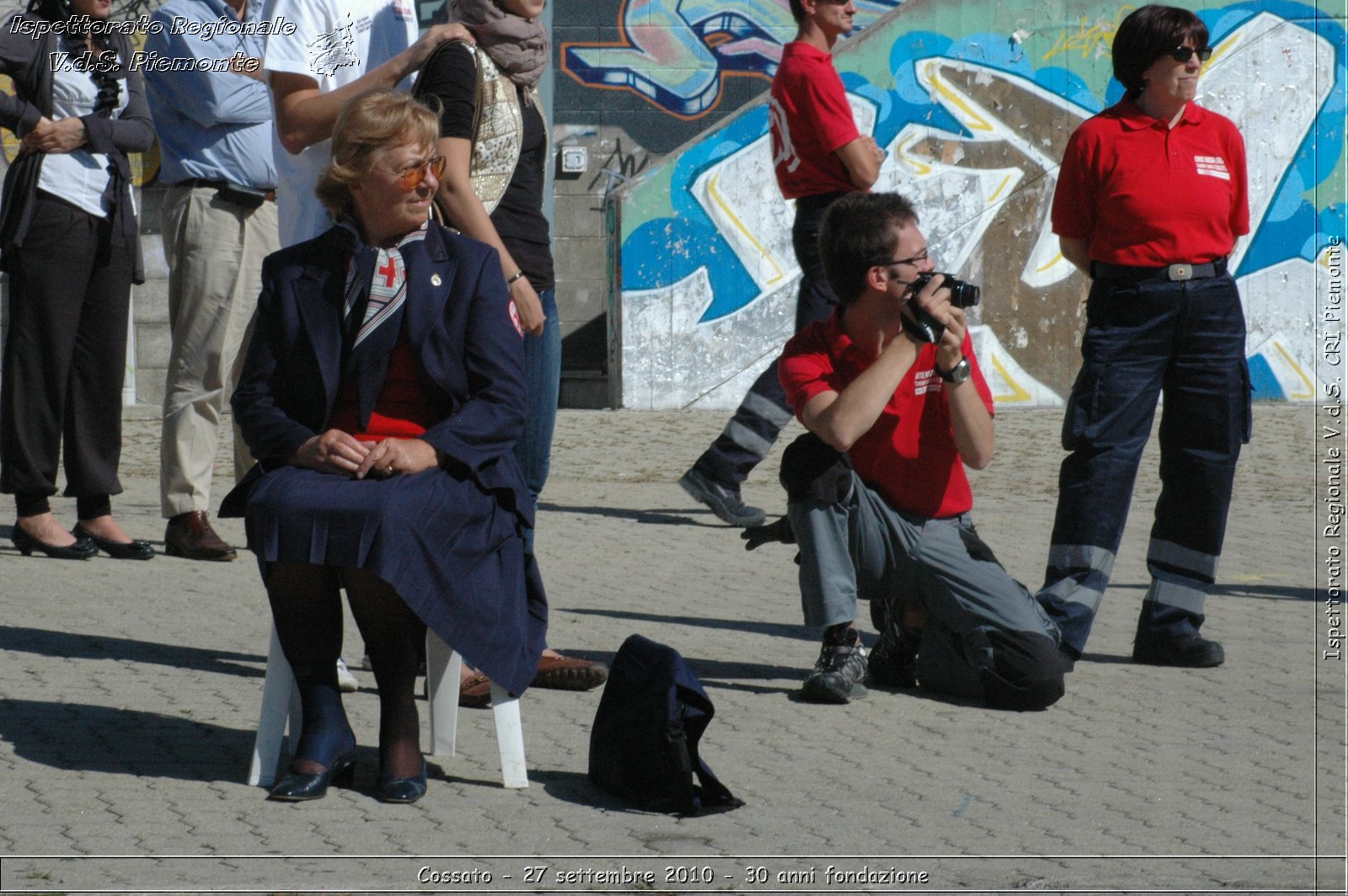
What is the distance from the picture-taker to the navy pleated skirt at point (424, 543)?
361 cm

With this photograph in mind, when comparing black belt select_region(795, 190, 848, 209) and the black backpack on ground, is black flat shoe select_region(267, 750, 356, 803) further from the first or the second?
black belt select_region(795, 190, 848, 209)

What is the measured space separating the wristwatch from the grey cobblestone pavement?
0.91 m

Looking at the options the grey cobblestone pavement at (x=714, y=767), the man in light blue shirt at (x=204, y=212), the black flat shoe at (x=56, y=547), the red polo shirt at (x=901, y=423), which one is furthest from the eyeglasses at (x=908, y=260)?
the black flat shoe at (x=56, y=547)

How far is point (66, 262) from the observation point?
257 inches

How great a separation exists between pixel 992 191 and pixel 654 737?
30.1ft

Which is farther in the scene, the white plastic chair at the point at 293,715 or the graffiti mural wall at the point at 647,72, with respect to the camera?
the graffiti mural wall at the point at 647,72

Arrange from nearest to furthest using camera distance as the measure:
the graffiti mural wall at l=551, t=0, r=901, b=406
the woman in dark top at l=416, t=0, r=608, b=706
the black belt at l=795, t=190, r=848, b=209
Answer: the woman in dark top at l=416, t=0, r=608, b=706
the black belt at l=795, t=190, r=848, b=209
the graffiti mural wall at l=551, t=0, r=901, b=406

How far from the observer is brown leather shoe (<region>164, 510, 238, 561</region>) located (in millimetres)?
6637

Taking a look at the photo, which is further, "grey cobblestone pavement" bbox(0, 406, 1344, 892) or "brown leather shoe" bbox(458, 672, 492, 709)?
"brown leather shoe" bbox(458, 672, 492, 709)

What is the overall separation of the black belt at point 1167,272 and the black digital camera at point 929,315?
802 millimetres

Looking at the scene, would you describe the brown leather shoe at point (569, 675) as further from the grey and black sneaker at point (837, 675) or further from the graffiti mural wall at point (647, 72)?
the graffiti mural wall at point (647, 72)

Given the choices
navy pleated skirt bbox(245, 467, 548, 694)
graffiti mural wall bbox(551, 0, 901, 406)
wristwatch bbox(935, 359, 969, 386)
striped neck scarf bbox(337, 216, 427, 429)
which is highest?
graffiti mural wall bbox(551, 0, 901, 406)

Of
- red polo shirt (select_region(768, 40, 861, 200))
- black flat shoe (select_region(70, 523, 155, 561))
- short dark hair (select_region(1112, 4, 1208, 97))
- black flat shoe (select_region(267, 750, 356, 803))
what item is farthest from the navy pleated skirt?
red polo shirt (select_region(768, 40, 861, 200))

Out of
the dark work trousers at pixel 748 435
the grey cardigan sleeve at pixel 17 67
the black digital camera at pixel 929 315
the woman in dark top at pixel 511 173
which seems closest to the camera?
the woman in dark top at pixel 511 173
